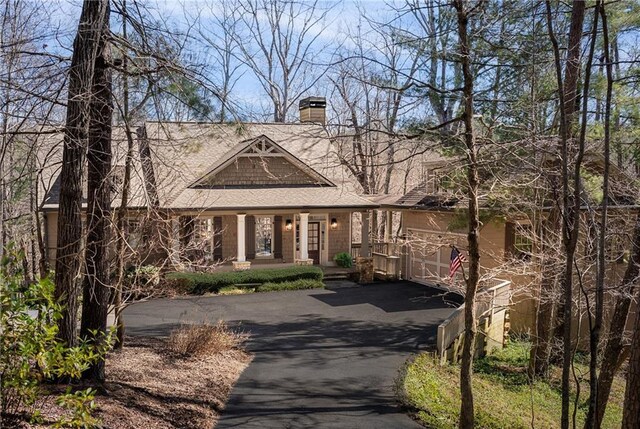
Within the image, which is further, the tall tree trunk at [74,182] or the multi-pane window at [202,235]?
the multi-pane window at [202,235]

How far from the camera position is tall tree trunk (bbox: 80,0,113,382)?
7387 millimetres

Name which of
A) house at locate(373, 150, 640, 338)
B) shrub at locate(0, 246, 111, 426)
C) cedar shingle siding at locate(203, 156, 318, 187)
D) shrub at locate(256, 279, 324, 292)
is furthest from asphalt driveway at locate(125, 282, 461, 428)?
cedar shingle siding at locate(203, 156, 318, 187)

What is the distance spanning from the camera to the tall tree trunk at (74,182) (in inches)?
270

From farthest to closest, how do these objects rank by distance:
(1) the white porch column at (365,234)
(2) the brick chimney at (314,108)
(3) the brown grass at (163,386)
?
(2) the brick chimney at (314,108)
(1) the white porch column at (365,234)
(3) the brown grass at (163,386)

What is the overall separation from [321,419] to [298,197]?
1408 cm

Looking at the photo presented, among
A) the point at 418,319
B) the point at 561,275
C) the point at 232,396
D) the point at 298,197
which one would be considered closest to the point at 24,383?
the point at 232,396

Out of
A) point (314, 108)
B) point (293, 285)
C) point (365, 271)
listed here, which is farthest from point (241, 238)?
point (314, 108)

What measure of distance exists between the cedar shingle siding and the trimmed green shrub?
396 centimetres

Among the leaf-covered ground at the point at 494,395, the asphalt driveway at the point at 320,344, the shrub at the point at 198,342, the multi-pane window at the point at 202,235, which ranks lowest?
the leaf-covered ground at the point at 494,395

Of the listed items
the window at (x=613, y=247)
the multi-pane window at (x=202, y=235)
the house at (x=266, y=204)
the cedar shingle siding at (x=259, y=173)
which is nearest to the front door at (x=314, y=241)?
the house at (x=266, y=204)

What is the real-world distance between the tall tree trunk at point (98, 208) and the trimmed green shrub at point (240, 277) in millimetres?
9834

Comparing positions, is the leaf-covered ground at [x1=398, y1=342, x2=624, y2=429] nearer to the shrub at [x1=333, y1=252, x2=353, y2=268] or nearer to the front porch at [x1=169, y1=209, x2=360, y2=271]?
the shrub at [x1=333, y1=252, x2=353, y2=268]

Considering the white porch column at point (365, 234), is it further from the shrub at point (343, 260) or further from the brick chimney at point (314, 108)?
the brick chimney at point (314, 108)

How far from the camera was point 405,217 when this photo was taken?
21719 mm
